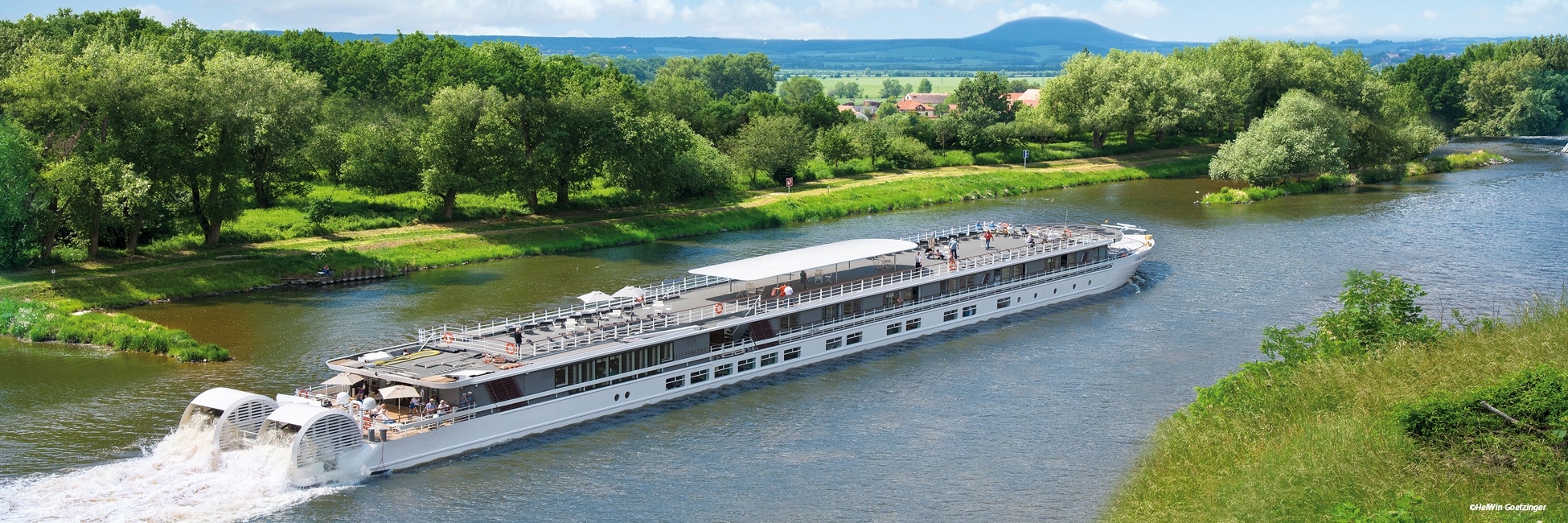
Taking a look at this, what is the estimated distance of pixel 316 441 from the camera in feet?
126

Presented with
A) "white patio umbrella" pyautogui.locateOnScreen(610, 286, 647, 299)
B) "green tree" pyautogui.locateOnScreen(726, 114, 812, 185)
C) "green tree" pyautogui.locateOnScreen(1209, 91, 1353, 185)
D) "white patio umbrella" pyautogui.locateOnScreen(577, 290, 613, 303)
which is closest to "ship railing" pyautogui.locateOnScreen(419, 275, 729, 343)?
"white patio umbrella" pyautogui.locateOnScreen(577, 290, 613, 303)

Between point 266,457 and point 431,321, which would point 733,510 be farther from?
point 431,321

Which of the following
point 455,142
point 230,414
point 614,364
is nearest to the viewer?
point 230,414

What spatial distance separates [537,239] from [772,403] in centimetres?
3909

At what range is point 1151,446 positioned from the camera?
4150 centimetres

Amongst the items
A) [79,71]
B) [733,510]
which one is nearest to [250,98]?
[79,71]

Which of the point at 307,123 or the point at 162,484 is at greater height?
the point at 307,123

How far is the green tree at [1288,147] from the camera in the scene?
108 meters

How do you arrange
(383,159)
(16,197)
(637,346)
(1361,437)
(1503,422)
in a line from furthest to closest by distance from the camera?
(383,159) < (16,197) < (637,346) < (1361,437) < (1503,422)

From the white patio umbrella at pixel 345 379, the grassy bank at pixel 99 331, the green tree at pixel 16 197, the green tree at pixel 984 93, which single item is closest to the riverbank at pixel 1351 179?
A: the green tree at pixel 984 93

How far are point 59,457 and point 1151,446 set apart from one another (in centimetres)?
3502

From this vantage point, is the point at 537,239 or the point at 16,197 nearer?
the point at 16,197

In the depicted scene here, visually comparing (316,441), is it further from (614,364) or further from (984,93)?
(984,93)

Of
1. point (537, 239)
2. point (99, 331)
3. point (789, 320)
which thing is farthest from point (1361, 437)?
point (537, 239)
